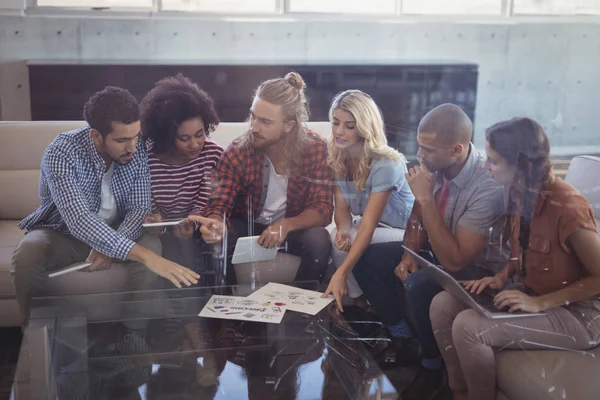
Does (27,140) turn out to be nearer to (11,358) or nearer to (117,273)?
(117,273)

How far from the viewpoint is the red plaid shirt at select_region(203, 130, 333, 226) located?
227 centimetres

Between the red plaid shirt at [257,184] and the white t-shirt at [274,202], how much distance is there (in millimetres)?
16

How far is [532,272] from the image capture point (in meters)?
1.95

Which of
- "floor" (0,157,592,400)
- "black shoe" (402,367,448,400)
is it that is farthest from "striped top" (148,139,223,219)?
"black shoe" (402,367,448,400)

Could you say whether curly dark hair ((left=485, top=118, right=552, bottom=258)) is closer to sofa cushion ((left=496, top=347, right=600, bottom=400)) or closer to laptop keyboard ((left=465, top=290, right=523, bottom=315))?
laptop keyboard ((left=465, top=290, right=523, bottom=315))

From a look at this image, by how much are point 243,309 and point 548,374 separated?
0.94 meters

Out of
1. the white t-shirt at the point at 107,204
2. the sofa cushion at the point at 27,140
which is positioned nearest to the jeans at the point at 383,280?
the white t-shirt at the point at 107,204

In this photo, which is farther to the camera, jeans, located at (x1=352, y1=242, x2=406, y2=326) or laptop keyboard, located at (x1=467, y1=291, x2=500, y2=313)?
jeans, located at (x1=352, y1=242, x2=406, y2=326)

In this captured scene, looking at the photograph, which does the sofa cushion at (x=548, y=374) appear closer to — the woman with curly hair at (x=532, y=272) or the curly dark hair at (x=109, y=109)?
the woman with curly hair at (x=532, y=272)

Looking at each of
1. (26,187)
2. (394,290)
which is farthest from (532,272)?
(26,187)

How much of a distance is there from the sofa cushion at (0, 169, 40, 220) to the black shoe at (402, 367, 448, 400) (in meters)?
1.38

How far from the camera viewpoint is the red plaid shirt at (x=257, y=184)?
227 cm

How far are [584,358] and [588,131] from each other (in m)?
0.71

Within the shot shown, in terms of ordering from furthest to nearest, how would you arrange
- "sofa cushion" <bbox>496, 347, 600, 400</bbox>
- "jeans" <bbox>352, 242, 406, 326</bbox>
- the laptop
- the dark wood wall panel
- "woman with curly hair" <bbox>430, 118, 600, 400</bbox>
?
"jeans" <bbox>352, 242, 406, 326</bbox> → the dark wood wall panel → the laptop → "woman with curly hair" <bbox>430, 118, 600, 400</bbox> → "sofa cushion" <bbox>496, 347, 600, 400</bbox>
